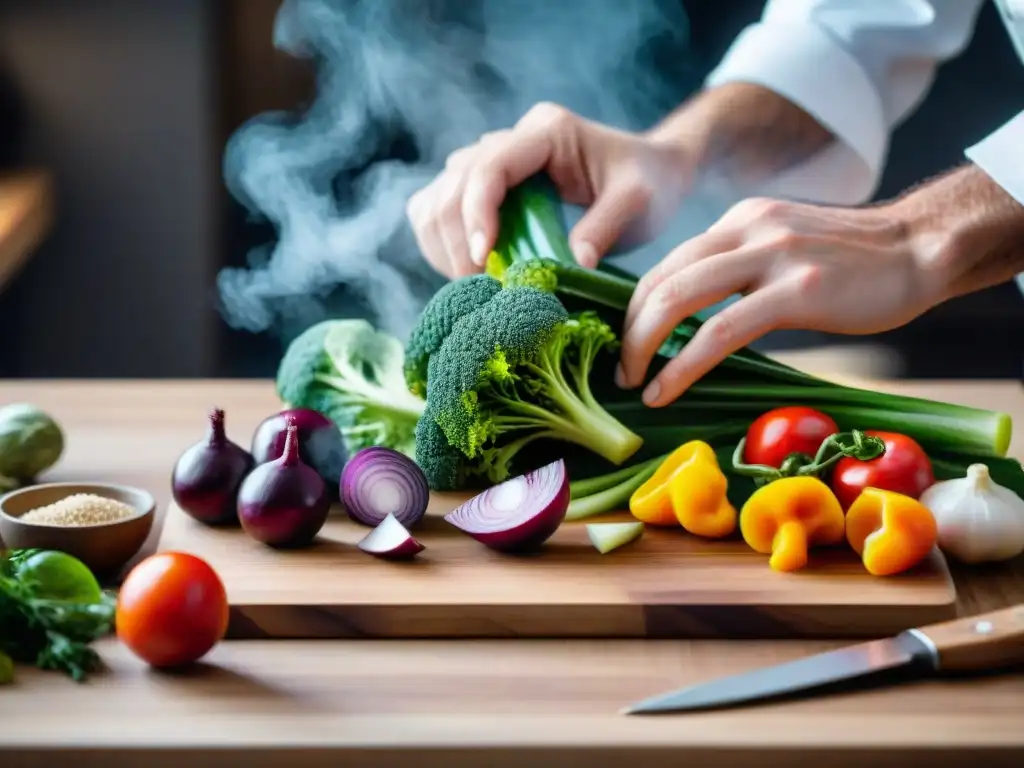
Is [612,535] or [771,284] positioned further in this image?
[771,284]

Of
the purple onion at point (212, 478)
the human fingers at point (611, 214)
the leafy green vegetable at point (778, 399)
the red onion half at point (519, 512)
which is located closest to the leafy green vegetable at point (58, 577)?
the purple onion at point (212, 478)

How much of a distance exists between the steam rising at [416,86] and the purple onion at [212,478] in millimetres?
1316

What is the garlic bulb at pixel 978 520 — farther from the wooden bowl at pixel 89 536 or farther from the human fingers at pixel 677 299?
the wooden bowl at pixel 89 536

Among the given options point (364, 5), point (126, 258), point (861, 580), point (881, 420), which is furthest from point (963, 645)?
point (126, 258)

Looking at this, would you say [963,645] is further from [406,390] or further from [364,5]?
[364,5]

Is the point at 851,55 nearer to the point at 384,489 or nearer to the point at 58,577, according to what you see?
the point at 384,489

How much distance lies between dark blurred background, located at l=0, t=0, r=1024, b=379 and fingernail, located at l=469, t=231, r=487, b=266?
4.72 ft

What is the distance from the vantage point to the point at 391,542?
125 centimetres

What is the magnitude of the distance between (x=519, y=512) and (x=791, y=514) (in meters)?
0.27

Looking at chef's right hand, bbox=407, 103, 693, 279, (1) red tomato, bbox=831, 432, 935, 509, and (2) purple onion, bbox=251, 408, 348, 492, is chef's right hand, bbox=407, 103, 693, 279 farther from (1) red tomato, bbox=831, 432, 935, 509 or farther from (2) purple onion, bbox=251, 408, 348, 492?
(1) red tomato, bbox=831, 432, 935, 509

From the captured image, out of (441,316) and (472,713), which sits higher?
(441,316)

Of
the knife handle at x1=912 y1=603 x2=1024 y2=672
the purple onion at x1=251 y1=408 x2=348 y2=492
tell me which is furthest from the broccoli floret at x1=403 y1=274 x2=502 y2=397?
the knife handle at x1=912 y1=603 x2=1024 y2=672

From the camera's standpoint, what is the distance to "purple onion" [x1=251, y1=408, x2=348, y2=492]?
1.40 m

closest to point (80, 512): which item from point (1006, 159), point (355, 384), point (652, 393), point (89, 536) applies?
point (89, 536)
